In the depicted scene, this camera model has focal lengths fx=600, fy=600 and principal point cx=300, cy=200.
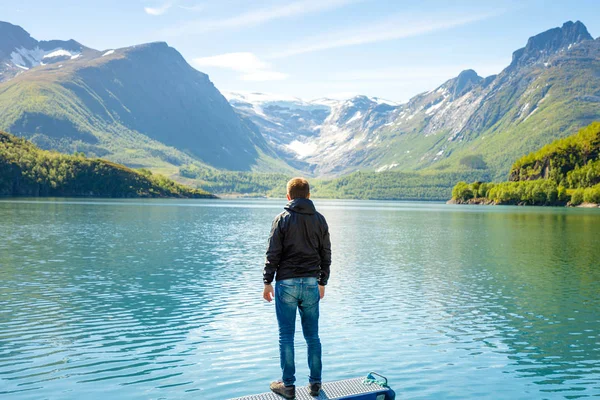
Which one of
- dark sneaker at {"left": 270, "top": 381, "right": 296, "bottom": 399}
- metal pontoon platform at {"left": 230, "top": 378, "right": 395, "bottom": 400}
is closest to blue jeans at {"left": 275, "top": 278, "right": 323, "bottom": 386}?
dark sneaker at {"left": 270, "top": 381, "right": 296, "bottom": 399}

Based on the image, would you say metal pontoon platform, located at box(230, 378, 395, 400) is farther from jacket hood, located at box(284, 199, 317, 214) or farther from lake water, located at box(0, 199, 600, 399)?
jacket hood, located at box(284, 199, 317, 214)

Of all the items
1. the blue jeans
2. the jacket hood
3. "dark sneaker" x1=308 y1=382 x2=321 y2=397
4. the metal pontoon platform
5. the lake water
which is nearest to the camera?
the metal pontoon platform

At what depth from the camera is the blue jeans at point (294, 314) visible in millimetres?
15099

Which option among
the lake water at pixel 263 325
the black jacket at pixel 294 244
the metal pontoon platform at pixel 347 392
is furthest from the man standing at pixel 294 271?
the lake water at pixel 263 325

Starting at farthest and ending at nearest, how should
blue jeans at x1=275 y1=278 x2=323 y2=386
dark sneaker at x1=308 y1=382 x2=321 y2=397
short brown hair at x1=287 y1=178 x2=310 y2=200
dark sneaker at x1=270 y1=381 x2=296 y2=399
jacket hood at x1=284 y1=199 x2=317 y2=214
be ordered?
short brown hair at x1=287 y1=178 x2=310 y2=200 → jacket hood at x1=284 y1=199 x2=317 y2=214 → blue jeans at x1=275 y1=278 x2=323 y2=386 → dark sneaker at x1=308 y1=382 x2=321 y2=397 → dark sneaker at x1=270 y1=381 x2=296 y2=399

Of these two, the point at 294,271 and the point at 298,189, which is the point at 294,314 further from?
the point at 298,189

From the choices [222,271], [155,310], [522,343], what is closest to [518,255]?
[222,271]

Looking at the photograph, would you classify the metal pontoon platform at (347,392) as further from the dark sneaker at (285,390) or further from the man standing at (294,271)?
the man standing at (294,271)

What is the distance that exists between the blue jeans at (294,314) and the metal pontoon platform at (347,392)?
15.0 inches

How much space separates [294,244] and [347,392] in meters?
3.87

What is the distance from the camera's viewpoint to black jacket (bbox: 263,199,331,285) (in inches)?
595

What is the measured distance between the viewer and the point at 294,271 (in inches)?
595

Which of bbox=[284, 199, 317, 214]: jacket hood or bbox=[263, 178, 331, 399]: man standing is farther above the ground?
bbox=[284, 199, 317, 214]: jacket hood

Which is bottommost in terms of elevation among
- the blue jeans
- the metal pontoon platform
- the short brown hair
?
the metal pontoon platform
